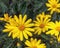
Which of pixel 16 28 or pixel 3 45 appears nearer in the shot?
pixel 16 28

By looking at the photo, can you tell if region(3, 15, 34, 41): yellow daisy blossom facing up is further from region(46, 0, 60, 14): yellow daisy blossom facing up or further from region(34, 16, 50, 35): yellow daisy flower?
region(46, 0, 60, 14): yellow daisy blossom facing up

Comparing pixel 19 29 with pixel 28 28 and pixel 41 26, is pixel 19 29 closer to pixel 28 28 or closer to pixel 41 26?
pixel 28 28

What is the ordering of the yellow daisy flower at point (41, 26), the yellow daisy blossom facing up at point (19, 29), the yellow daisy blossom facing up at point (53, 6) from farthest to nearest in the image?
the yellow daisy blossom facing up at point (53, 6)
the yellow daisy flower at point (41, 26)
the yellow daisy blossom facing up at point (19, 29)

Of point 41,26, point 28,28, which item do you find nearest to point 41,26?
point 41,26

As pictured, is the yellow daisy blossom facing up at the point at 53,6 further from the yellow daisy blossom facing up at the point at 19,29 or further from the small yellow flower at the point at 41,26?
the yellow daisy blossom facing up at the point at 19,29

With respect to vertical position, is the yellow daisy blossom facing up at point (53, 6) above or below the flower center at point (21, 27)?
above

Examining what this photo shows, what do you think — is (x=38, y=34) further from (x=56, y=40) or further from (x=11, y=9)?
(x=11, y=9)

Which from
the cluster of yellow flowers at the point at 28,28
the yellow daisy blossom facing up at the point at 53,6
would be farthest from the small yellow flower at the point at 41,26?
the yellow daisy blossom facing up at the point at 53,6

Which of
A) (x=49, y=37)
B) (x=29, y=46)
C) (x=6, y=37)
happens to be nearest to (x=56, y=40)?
(x=49, y=37)

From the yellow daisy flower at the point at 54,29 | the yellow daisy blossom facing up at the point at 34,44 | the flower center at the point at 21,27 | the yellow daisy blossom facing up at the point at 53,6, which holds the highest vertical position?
the yellow daisy blossom facing up at the point at 53,6

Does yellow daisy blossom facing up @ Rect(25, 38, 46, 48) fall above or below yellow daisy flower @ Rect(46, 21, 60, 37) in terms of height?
below

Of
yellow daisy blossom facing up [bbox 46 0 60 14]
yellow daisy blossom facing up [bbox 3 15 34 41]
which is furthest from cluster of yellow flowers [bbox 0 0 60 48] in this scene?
yellow daisy blossom facing up [bbox 46 0 60 14]
